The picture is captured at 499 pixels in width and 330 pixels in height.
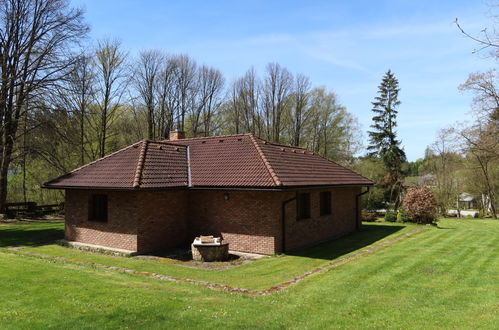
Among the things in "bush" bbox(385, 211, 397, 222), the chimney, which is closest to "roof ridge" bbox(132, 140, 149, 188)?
the chimney

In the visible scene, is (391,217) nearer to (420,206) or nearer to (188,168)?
(420,206)

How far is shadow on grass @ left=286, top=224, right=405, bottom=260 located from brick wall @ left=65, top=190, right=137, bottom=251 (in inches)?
245

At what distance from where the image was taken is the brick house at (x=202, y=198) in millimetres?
13367

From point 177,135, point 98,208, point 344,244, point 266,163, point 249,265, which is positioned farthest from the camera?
point 177,135

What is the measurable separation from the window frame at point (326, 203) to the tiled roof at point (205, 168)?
29.1 inches

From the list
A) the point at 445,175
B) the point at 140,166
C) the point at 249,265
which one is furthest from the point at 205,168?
the point at 445,175

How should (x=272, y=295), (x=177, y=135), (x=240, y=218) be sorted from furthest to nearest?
(x=177, y=135)
(x=240, y=218)
(x=272, y=295)

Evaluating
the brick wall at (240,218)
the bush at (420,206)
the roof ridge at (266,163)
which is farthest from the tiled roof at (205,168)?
the bush at (420,206)

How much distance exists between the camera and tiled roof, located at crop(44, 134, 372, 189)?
1379cm

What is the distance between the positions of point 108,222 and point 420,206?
64.5ft

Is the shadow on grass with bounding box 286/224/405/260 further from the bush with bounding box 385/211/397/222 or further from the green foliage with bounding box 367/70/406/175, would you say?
the green foliage with bounding box 367/70/406/175

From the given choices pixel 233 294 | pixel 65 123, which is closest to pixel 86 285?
pixel 233 294

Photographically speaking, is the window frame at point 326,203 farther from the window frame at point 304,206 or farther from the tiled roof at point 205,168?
the window frame at point 304,206

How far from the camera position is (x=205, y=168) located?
16062 millimetres
